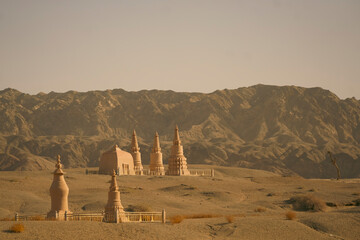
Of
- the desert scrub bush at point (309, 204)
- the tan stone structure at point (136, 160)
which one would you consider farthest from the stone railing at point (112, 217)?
the tan stone structure at point (136, 160)

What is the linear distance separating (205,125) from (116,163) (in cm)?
8518

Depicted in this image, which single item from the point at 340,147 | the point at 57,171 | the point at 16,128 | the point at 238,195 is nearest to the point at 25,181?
the point at 238,195

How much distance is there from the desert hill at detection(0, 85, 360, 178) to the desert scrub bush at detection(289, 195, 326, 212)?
6971 centimetres

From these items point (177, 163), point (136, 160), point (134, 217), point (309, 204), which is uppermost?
point (136, 160)

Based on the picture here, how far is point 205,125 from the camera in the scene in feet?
480

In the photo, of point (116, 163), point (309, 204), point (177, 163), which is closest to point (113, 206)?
point (309, 204)

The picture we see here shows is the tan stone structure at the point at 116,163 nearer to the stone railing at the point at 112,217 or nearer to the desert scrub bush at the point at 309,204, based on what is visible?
the desert scrub bush at the point at 309,204

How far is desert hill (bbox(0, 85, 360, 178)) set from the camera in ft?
392

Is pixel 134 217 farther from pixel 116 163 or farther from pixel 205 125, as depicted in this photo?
pixel 205 125

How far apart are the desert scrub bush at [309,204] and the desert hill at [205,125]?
69.7m

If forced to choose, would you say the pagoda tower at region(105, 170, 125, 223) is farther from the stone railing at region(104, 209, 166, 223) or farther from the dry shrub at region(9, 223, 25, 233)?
the dry shrub at region(9, 223, 25, 233)

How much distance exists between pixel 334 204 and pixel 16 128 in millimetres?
113357

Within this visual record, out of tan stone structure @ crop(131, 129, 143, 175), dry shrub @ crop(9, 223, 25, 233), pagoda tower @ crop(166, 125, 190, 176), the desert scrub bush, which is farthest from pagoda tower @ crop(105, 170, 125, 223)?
pagoda tower @ crop(166, 125, 190, 176)

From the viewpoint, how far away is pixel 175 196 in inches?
1906
